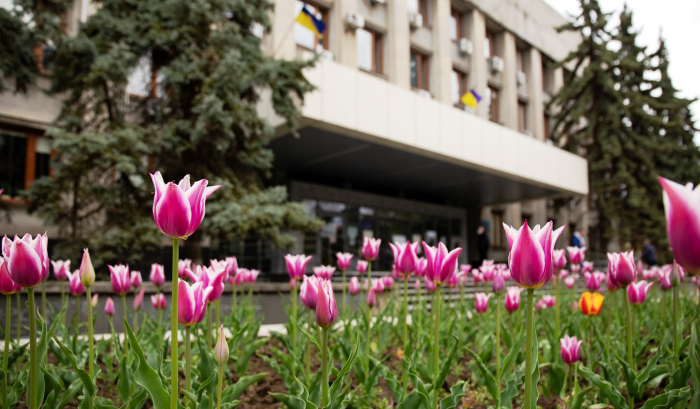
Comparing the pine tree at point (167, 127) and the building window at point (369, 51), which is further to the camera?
the building window at point (369, 51)

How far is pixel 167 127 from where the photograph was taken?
32.3 feet

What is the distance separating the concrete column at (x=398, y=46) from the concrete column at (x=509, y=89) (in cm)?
746

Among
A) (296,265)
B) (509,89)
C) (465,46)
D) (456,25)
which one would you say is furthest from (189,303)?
(509,89)

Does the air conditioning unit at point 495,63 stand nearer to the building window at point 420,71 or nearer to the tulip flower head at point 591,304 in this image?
the building window at point 420,71

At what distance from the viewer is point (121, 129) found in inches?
382

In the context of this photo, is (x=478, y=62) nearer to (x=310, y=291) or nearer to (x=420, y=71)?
(x=420, y=71)

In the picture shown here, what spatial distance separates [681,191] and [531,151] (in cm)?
1869

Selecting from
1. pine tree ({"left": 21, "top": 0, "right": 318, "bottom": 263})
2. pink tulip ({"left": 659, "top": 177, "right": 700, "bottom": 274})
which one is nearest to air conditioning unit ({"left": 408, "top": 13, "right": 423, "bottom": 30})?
pine tree ({"left": 21, "top": 0, "right": 318, "bottom": 263})

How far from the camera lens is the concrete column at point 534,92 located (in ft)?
89.0

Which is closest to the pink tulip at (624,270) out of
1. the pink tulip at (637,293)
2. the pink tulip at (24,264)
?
the pink tulip at (637,293)

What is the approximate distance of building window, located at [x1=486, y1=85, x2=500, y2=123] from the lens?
25.5m

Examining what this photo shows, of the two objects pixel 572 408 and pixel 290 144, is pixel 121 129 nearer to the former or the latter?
pixel 290 144

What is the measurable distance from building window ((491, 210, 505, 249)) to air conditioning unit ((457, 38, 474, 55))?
8.21 metres

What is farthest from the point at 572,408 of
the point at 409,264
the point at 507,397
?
the point at 409,264
